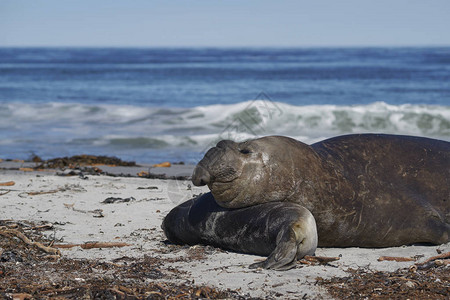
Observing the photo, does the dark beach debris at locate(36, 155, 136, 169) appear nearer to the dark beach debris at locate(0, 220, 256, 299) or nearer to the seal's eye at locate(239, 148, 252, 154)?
the dark beach debris at locate(0, 220, 256, 299)

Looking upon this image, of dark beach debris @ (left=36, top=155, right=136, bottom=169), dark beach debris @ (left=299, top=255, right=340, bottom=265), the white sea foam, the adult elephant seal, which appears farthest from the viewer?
the white sea foam

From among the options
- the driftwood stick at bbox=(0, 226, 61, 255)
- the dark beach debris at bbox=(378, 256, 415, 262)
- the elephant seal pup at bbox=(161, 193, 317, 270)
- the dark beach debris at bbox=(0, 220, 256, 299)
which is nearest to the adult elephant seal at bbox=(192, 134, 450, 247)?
the elephant seal pup at bbox=(161, 193, 317, 270)

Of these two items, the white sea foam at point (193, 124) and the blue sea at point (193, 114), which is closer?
the blue sea at point (193, 114)

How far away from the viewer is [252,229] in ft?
18.6

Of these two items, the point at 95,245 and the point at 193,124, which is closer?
the point at 95,245

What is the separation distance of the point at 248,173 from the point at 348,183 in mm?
983

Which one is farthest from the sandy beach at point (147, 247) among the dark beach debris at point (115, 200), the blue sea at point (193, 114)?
the blue sea at point (193, 114)

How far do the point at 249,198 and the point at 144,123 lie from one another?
50.4ft

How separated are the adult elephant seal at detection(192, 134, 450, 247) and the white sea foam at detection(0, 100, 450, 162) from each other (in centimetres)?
863

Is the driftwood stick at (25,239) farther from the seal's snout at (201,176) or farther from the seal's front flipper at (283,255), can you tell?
the seal's front flipper at (283,255)

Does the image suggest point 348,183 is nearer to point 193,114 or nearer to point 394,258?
point 394,258

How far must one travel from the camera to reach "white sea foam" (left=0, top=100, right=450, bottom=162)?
1648 centimetres

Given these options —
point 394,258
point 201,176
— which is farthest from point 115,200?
point 394,258

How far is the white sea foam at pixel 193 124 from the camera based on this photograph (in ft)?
54.1
